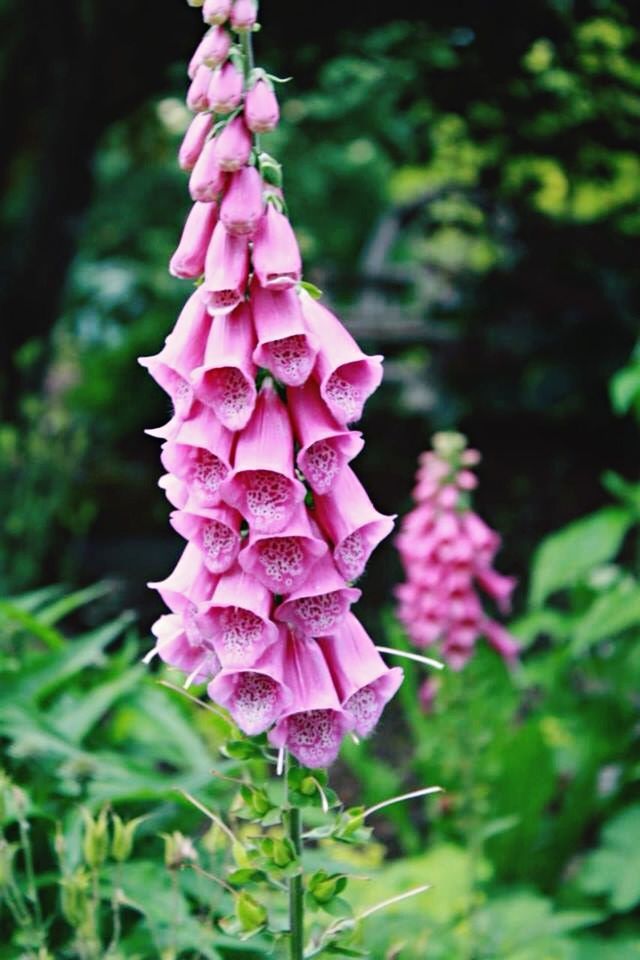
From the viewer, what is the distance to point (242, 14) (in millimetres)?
1277

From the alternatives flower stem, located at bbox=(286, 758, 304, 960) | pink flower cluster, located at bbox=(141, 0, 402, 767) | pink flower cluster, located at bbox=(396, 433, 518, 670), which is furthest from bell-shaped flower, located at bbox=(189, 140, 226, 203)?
pink flower cluster, located at bbox=(396, 433, 518, 670)

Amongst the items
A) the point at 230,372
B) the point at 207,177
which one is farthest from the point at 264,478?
the point at 207,177

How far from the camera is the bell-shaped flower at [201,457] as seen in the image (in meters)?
1.40

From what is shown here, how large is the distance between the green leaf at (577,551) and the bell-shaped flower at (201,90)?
2142 millimetres

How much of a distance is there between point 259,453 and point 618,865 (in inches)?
82.9

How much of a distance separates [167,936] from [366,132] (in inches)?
227

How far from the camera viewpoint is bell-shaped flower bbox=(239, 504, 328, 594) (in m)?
1.39

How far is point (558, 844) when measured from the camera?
3529 mm

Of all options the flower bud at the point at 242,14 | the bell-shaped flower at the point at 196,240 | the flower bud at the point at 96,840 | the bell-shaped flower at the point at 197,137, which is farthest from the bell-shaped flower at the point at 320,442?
the flower bud at the point at 96,840

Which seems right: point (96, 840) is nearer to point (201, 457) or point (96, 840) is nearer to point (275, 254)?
point (201, 457)

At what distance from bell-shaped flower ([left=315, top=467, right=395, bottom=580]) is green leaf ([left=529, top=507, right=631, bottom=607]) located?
184cm

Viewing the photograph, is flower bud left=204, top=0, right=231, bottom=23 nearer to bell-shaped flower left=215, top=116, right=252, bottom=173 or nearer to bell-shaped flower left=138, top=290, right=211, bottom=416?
bell-shaped flower left=215, top=116, right=252, bottom=173

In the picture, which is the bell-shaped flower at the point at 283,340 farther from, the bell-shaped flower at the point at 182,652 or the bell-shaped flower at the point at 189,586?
the bell-shaped flower at the point at 182,652

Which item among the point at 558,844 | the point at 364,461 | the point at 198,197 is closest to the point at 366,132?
the point at 364,461
